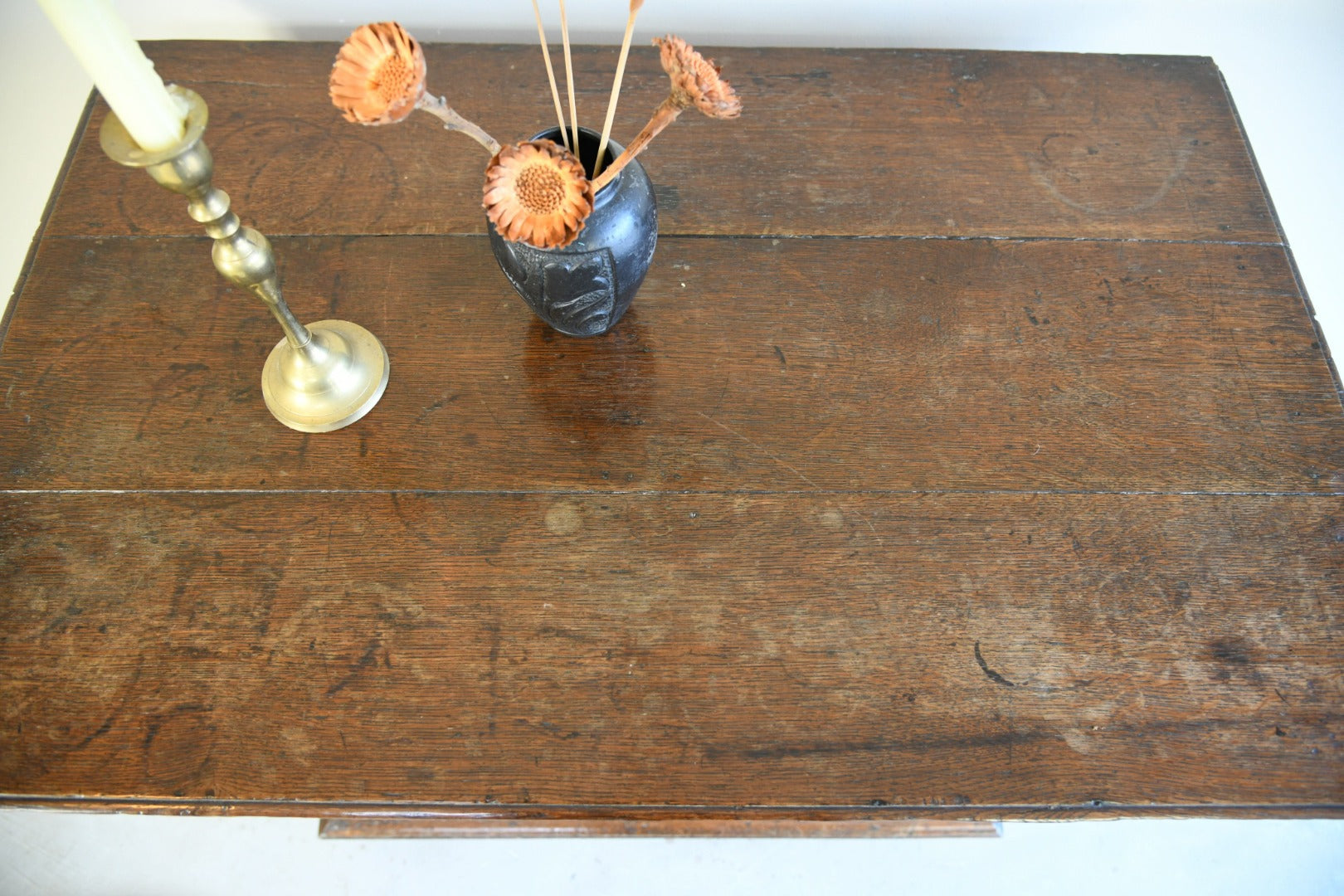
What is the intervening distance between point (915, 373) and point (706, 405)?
21 cm

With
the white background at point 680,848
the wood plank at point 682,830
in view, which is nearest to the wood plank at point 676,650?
the wood plank at point 682,830

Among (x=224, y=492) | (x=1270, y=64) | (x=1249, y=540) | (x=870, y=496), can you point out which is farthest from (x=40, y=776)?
(x=1270, y=64)

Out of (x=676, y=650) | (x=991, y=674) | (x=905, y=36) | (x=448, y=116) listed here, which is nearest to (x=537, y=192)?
(x=448, y=116)

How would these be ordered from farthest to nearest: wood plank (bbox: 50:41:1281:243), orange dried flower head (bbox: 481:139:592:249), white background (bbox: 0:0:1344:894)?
white background (bbox: 0:0:1344:894), wood plank (bbox: 50:41:1281:243), orange dried flower head (bbox: 481:139:592:249)

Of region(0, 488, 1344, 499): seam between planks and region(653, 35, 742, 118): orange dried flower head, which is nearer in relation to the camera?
region(653, 35, 742, 118): orange dried flower head

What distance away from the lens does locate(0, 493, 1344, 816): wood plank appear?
2.31 feet

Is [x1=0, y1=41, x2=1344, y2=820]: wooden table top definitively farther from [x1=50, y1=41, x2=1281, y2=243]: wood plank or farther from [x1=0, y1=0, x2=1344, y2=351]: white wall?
[x1=0, y1=0, x2=1344, y2=351]: white wall

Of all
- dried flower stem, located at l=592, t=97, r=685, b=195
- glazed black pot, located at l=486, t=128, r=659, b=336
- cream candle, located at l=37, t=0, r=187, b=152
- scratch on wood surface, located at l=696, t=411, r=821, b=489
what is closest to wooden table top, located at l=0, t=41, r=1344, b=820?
scratch on wood surface, located at l=696, t=411, r=821, b=489

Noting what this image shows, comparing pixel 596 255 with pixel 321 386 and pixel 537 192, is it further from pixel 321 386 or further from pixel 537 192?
pixel 321 386

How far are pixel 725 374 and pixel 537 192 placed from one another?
12.2 inches

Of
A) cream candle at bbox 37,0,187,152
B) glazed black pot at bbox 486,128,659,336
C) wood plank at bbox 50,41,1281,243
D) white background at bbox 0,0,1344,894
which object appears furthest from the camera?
white background at bbox 0,0,1344,894

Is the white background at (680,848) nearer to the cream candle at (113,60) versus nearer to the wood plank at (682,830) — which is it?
the wood plank at (682,830)

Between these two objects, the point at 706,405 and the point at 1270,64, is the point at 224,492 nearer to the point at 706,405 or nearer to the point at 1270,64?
the point at 706,405

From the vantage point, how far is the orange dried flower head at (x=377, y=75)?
57 cm
